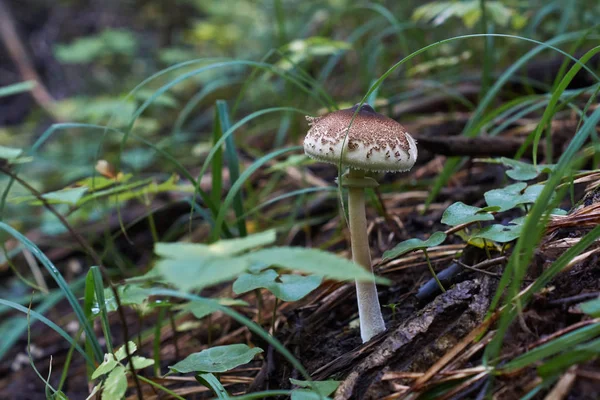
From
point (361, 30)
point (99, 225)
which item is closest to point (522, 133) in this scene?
point (361, 30)

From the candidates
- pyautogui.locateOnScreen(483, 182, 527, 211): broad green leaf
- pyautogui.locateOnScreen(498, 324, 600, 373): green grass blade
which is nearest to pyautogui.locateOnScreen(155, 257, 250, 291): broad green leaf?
pyautogui.locateOnScreen(498, 324, 600, 373): green grass blade

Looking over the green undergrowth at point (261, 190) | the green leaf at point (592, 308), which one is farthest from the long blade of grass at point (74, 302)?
the green leaf at point (592, 308)

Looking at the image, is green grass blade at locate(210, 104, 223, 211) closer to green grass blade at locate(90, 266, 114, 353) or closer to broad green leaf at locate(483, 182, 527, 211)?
green grass blade at locate(90, 266, 114, 353)

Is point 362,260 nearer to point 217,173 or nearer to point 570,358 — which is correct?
point 570,358

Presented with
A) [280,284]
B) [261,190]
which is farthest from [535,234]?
[261,190]

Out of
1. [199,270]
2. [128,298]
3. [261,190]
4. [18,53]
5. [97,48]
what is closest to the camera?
[199,270]

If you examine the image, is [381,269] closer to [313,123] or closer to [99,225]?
[313,123]
